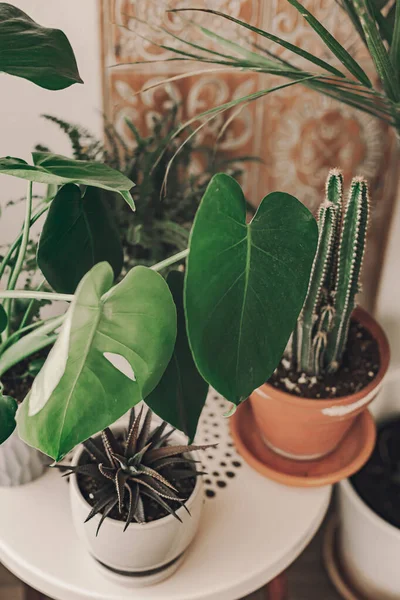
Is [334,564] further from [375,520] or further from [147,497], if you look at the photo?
[147,497]

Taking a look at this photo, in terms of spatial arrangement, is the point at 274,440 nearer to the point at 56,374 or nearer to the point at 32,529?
the point at 32,529

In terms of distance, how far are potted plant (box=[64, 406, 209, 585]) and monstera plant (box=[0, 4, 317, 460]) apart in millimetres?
130

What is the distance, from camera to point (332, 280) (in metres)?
0.86

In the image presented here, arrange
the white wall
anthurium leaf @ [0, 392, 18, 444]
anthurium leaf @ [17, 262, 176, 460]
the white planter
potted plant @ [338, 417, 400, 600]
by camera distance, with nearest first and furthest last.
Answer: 1. anthurium leaf @ [17, 262, 176, 460]
2. anthurium leaf @ [0, 392, 18, 444]
3. the white planter
4. the white wall
5. potted plant @ [338, 417, 400, 600]

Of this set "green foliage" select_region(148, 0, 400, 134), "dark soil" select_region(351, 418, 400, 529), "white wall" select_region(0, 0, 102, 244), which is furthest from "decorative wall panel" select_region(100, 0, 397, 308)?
"dark soil" select_region(351, 418, 400, 529)

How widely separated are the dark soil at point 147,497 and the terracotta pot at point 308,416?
0.16m

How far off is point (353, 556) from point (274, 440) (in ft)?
1.24

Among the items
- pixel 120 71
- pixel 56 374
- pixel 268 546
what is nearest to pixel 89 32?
pixel 120 71

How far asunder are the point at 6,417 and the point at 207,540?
1.19 feet

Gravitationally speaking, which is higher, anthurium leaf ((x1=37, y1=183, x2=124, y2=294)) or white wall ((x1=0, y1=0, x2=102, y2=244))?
white wall ((x1=0, y1=0, x2=102, y2=244))

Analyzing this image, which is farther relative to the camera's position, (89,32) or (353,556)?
(353,556)

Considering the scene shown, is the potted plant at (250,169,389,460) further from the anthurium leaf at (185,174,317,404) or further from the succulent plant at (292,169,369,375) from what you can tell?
the anthurium leaf at (185,174,317,404)

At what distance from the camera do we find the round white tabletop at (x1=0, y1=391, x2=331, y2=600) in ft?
2.56

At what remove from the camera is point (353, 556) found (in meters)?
1.16
